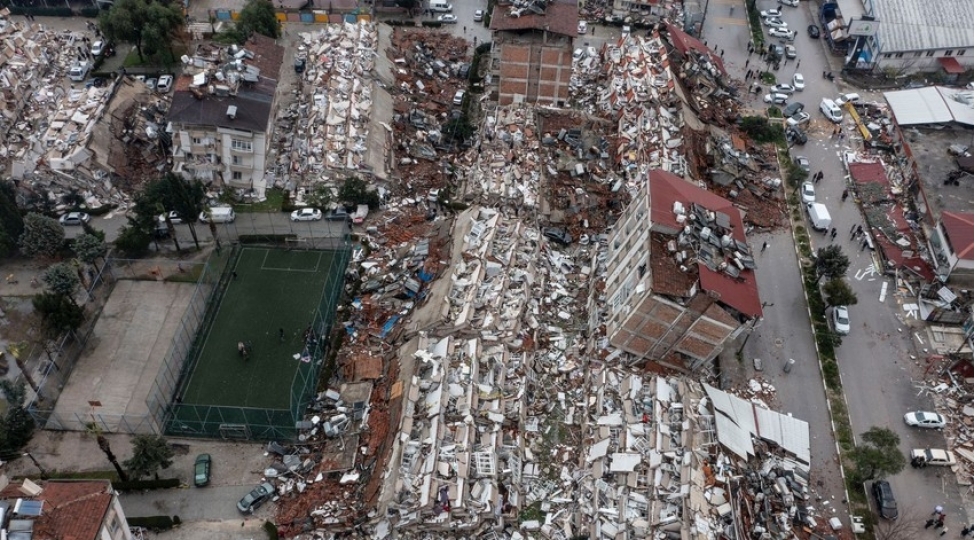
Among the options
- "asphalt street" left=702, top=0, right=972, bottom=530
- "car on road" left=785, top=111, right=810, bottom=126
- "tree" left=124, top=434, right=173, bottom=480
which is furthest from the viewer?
"car on road" left=785, top=111, right=810, bottom=126

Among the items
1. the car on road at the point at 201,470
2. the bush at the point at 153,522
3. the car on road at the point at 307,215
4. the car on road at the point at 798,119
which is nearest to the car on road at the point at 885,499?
the car on road at the point at 798,119

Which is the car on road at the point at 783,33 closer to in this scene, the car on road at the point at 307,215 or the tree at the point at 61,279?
the car on road at the point at 307,215

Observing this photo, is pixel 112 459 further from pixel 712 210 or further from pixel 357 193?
pixel 712 210

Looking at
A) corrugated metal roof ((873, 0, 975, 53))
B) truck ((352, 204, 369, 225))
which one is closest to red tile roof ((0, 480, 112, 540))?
truck ((352, 204, 369, 225))

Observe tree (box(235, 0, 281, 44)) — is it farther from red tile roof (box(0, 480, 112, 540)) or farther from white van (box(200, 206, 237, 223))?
red tile roof (box(0, 480, 112, 540))

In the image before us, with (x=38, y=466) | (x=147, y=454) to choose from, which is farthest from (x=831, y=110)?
(x=38, y=466)

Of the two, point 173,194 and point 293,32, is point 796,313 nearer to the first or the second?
point 173,194
